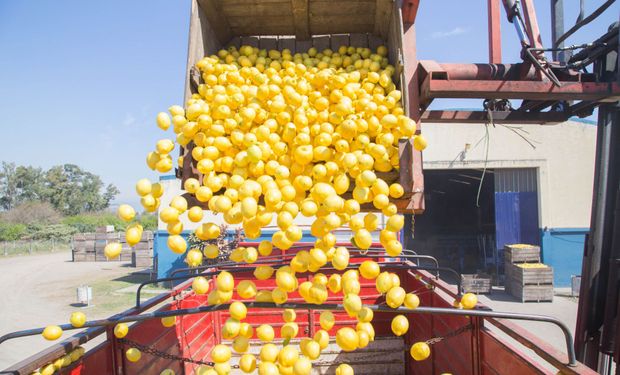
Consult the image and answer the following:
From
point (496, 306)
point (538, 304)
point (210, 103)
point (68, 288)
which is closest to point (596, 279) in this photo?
point (210, 103)

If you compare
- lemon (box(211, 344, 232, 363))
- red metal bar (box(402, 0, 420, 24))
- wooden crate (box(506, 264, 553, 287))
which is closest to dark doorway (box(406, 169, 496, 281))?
wooden crate (box(506, 264, 553, 287))

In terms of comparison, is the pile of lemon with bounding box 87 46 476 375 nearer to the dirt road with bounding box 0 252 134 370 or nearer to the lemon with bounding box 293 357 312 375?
the lemon with bounding box 293 357 312 375

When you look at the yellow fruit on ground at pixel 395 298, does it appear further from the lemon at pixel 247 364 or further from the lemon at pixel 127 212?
the lemon at pixel 127 212

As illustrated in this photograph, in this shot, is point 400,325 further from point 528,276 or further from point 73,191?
point 73,191

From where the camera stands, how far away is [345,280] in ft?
7.49

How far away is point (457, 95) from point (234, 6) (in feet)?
7.58

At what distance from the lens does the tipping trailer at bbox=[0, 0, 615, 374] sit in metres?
2.54

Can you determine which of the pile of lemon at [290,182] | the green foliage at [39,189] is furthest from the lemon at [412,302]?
the green foliage at [39,189]

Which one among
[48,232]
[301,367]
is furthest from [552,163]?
[48,232]

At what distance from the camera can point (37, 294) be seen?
15.5 meters

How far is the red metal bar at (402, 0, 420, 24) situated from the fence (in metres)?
39.9

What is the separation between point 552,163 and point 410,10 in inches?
527

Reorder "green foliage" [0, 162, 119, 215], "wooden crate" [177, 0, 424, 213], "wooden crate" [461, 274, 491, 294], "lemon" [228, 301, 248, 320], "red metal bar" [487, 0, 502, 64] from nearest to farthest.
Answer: "lemon" [228, 301, 248, 320], "wooden crate" [177, 0, 424, 213], "red metal bar" [487, 0, 502, 64], "wooden crate" [461, 274, 491, 294], "green foliage" [0, 162, 119, 215]

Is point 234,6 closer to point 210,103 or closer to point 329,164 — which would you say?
point 210,103
